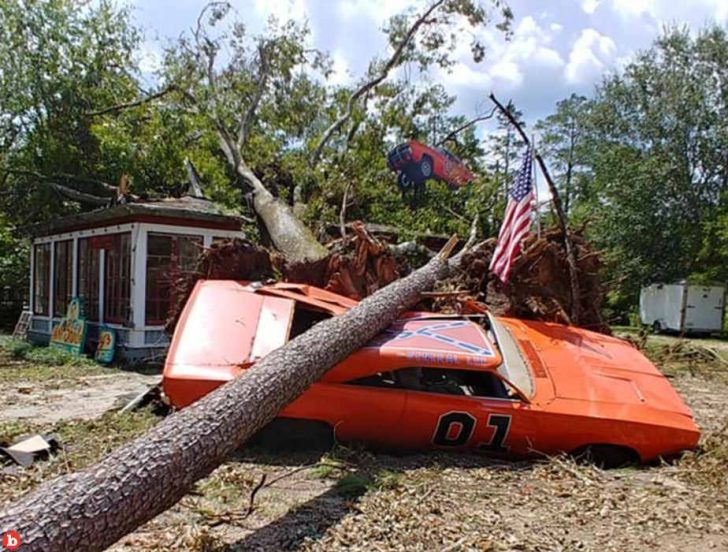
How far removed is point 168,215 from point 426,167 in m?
7.70

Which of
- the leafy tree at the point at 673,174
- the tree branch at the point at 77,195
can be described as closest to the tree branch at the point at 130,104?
the tree branch at the point at 77,195

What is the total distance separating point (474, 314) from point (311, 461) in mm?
2705

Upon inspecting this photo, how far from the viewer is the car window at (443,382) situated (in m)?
5.26

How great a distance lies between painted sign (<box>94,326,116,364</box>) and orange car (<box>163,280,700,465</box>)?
6215mm

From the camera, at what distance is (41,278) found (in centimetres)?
1474

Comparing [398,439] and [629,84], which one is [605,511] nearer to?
[398,439]

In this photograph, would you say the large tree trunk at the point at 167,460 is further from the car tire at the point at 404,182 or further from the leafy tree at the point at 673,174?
the leafy tree at the point at 673,174

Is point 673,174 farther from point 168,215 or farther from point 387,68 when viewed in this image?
point 168,215

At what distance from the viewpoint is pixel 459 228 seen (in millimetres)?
11570

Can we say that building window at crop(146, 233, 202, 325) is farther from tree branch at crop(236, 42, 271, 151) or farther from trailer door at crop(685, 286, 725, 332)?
trailer door at crop(685, 286, 725, 332)

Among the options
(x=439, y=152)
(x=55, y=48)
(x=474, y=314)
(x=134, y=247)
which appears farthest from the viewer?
(x=439, y=152)

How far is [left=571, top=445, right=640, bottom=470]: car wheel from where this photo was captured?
5.06 meters

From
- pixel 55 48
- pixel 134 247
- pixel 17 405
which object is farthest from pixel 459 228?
pixel 55 48

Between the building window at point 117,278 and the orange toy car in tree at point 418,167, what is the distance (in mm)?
6846
